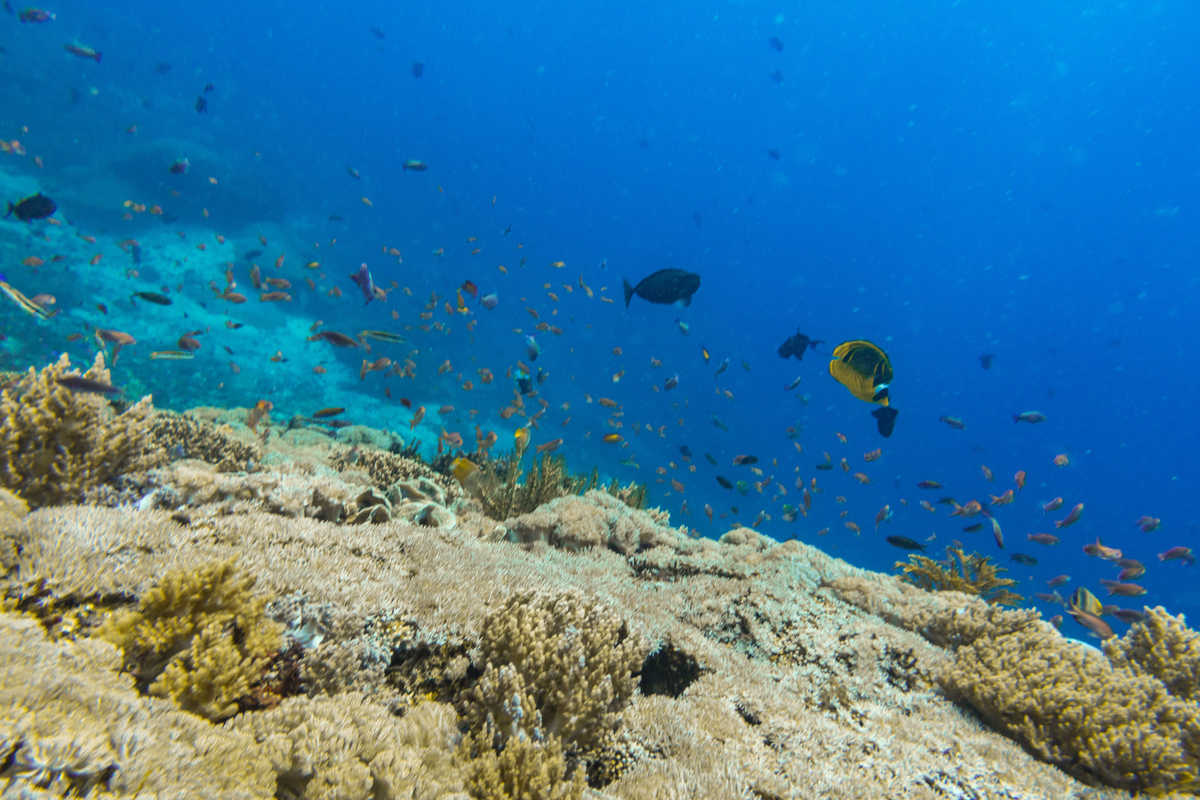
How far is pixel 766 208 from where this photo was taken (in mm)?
80500

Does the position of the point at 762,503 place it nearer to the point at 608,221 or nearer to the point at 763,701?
the point at 608,221

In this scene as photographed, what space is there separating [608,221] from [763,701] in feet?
279

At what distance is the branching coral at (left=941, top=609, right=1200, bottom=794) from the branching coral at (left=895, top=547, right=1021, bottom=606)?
3.83 m

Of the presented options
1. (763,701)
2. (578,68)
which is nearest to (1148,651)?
(763,701)

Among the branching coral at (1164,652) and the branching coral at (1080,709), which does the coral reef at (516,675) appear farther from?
the branching coral at (1164,652)

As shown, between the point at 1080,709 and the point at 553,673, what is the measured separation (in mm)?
4274

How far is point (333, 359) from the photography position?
35.3 metres

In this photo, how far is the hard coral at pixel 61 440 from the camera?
3932 millimetres

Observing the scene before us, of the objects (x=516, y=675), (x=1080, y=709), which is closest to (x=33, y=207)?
(x=516, y=675)

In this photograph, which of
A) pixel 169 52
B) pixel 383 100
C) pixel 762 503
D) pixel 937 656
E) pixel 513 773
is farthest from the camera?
pixel 383 100

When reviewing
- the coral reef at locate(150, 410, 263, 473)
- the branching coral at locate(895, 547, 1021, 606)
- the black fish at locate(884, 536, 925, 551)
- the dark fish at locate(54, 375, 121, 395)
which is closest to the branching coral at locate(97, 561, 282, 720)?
the dark fish at locate(54, 375, 121, 395)

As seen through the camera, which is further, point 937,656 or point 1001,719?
point 937,656

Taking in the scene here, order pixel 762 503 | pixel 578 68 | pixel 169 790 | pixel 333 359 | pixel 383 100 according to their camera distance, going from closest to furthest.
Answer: pixel 169 790, pixel 333 359, pixel 762 503, pixel 383 100, pixel 578 68

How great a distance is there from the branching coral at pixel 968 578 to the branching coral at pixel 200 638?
10.0m
